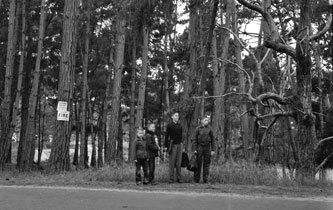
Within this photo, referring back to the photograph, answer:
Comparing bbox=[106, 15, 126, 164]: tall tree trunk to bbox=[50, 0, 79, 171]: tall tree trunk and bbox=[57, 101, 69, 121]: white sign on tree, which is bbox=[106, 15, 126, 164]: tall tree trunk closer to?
bbox=[50, 0, 79, 171]: tall tree trunk

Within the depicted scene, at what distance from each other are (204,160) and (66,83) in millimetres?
6244

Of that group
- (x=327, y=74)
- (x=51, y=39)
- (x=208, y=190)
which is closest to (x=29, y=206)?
(x=208, y=190)

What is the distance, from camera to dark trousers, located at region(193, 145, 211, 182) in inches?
485

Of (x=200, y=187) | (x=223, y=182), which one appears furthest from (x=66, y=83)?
(x=200, y=187)

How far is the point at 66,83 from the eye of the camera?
15.9 metres

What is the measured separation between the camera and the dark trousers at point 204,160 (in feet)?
40.4

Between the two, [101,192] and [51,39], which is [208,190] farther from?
[51,39]

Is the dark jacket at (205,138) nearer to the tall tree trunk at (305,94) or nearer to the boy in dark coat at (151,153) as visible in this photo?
the boy in dark coat at (151,153)

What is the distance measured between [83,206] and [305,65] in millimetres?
8535

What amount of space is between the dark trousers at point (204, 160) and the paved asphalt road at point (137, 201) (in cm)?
214

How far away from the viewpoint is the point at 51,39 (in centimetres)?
3456

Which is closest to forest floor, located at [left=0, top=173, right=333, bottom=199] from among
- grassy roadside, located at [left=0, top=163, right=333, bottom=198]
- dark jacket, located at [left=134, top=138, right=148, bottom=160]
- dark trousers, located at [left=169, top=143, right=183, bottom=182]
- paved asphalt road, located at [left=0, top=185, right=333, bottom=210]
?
grassy roadside, located at [left=0, top=163, right=333, bottom=198]

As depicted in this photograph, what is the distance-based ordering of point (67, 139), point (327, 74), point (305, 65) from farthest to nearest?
point (327, 74)
point (67, 139)
point (305, 65)

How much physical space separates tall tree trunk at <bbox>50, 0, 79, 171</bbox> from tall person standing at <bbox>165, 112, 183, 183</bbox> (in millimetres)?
4790
